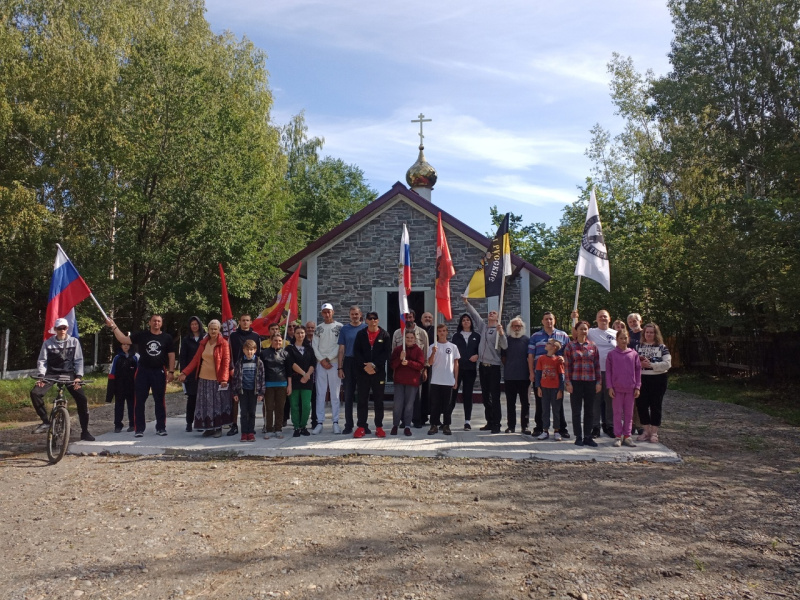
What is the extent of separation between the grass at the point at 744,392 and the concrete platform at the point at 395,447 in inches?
234

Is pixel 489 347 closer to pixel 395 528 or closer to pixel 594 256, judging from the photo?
pixel 594 256

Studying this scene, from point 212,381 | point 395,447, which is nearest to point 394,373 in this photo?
point 395,447

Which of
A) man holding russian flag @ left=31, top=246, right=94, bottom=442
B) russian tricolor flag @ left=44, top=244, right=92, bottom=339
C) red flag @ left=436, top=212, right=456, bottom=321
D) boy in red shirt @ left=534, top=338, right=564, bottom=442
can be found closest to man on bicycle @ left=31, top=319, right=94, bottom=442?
man holding russian flag @ left=31, top=246, right=94, bottom=442

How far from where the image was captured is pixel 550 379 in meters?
8.95

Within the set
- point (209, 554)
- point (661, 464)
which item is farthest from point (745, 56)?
point (209, 554)

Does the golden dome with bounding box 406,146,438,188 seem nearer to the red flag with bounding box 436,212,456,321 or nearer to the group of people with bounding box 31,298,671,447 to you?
the red flag with bounding box 436,212,456,321

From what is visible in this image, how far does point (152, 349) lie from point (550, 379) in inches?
227

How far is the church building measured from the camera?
14.5m

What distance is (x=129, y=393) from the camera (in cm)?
990

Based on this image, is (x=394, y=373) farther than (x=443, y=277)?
No

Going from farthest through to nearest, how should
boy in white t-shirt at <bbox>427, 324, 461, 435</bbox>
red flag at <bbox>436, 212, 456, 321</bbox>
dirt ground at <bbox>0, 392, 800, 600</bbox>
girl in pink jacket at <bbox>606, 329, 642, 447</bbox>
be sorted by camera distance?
red flag at <bbox>436, 212, 456, 321</bbox> < boy in white t-shirt at <bbox>427, 324, 461, 435</bbox> < girl in pink jacket at <bbox>606, 329, 642, 447</bbox> < dirt ground at <bbox>0, 392, 800, 600</bbox>

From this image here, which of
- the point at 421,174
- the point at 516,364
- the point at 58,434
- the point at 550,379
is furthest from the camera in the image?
the point at 421,174

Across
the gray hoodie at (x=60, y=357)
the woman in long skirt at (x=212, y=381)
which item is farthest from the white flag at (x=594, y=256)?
the gray hoodie at (x=60, y=357)

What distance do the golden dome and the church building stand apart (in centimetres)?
358
